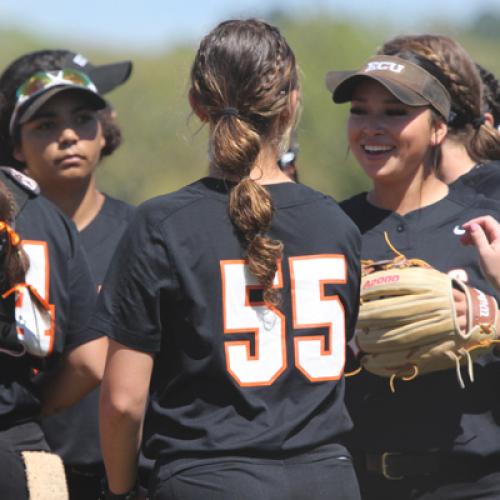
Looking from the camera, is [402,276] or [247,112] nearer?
[247,112]

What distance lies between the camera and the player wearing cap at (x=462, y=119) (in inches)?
151

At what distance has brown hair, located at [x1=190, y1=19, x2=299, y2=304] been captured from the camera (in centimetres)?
272

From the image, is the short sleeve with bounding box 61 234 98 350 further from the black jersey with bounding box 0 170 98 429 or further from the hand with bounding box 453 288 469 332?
the hand with bounding box 453 288 469 332

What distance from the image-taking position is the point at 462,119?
13.1 feet

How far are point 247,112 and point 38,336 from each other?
2.96 ft

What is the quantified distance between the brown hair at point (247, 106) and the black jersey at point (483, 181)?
1.16 meters

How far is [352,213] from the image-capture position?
12.4ft

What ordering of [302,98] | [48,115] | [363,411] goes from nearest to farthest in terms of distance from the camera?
[302,98]
[363,411]
[48,115]

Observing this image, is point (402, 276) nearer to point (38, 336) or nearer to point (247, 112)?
point (247, 112)

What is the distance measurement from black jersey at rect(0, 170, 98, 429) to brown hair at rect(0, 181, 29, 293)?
7 cm

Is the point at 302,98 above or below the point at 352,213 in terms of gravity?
above

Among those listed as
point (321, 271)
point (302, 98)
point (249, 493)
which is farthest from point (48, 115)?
point (249, 493)

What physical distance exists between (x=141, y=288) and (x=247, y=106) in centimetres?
53

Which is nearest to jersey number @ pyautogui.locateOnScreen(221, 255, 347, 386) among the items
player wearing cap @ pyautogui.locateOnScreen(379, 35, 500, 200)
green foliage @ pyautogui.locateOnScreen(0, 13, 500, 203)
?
player wearing cap @ pyautogui.locateOnScreen(379, 35, 500, 200)
